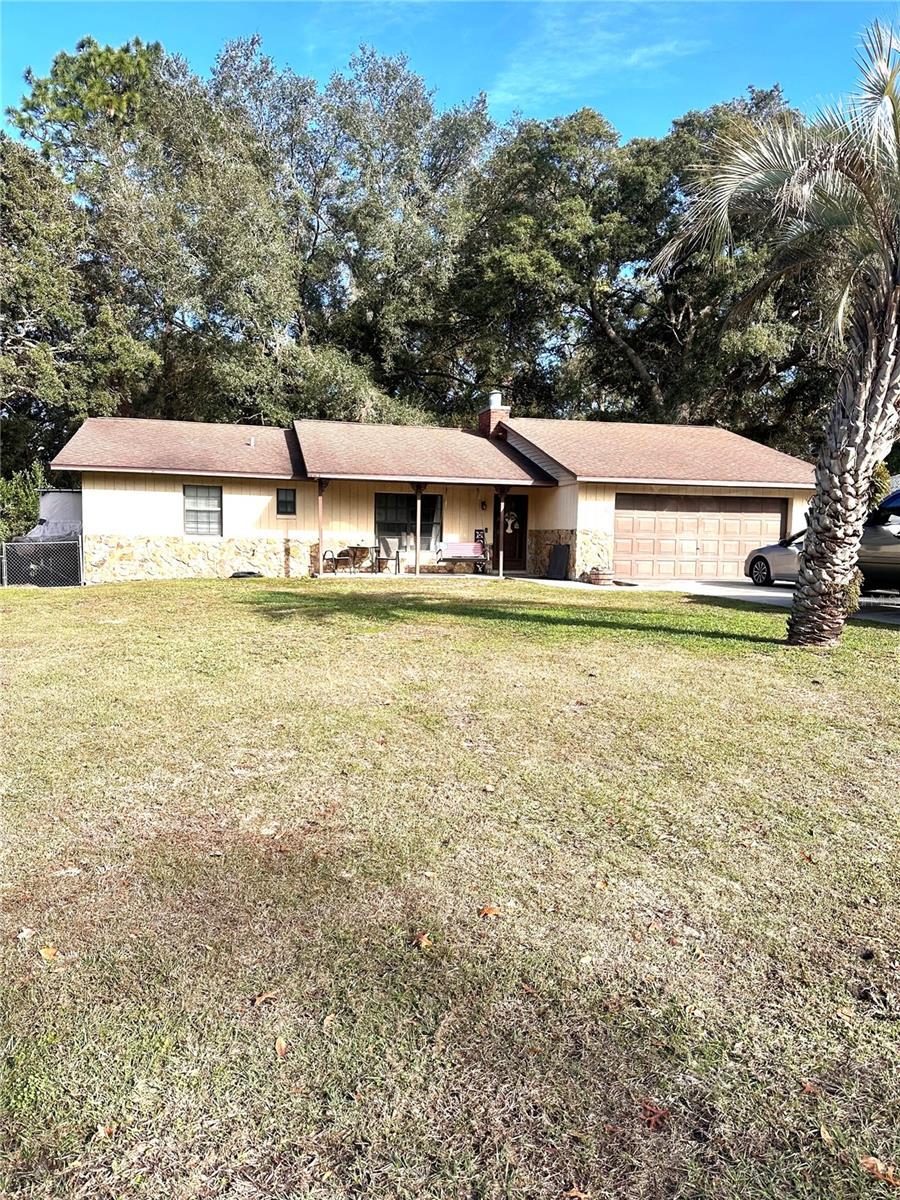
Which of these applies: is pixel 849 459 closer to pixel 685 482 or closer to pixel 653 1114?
pixel 653 1114

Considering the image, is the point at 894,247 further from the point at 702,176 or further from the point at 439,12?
the point at 439,12

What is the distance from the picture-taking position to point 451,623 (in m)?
10.6

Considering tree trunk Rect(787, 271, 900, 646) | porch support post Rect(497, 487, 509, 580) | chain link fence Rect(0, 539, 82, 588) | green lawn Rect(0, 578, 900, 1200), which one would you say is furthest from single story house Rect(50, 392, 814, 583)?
green lawn Rect(0, 578, 900, 1200)

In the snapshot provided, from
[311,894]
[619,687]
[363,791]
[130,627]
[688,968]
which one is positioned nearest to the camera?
[688,968]

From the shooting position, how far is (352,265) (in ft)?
88.6

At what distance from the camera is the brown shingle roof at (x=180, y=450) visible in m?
17.4

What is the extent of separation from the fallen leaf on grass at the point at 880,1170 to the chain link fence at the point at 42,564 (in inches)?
693

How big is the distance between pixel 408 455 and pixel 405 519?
1.67 m

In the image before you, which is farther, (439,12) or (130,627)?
(439,12)

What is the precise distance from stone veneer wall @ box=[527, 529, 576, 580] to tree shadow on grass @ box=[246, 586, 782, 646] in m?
4.92

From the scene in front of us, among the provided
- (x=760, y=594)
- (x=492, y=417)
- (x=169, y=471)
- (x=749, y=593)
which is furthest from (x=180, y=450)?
(x=760, y=594)

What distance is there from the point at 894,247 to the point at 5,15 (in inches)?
345

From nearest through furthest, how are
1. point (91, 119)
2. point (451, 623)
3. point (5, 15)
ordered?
point (5, 15) < point (451, 623) < point (91, 119)

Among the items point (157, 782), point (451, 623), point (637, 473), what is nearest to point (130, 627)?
point (451, 623)
